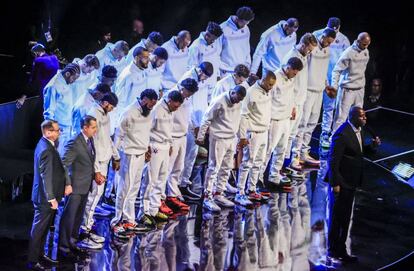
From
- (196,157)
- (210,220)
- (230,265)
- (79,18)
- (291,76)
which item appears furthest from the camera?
(79,18)

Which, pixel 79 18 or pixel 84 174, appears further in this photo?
pixel 79 18

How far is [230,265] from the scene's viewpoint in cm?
778

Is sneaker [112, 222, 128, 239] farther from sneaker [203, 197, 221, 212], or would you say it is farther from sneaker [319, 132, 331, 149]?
sneaker [319, 132, 331, 149]

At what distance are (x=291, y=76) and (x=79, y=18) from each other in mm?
4922

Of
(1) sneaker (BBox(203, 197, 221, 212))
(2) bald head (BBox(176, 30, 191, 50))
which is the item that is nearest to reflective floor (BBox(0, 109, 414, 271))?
(1) sneaker (BBox(203, 197, 221, 212))

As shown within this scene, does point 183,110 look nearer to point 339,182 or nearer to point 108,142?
point 108,142

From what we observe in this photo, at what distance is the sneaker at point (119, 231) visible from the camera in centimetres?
826

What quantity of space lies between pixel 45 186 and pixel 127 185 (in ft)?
4.30

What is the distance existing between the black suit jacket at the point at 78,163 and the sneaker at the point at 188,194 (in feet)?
7.10

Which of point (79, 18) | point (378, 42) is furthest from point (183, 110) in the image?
point (378, 42)

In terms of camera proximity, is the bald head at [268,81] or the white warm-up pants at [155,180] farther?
the bald head at [268,81]

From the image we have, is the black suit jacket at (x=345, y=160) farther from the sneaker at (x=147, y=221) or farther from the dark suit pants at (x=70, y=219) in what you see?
the dark suit pants at (x=70, y=219)

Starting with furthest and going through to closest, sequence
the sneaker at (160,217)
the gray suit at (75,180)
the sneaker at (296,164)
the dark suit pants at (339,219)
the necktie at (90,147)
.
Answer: the sneaker at (296,164) → the sneaker at (160,217) → the dark suit pants at (339,219) → the necktie at (90,147) → the gray suit at (75,180)

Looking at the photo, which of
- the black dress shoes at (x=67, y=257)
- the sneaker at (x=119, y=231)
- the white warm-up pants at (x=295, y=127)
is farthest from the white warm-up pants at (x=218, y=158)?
the black dress shoes at (x=67, y=257)
